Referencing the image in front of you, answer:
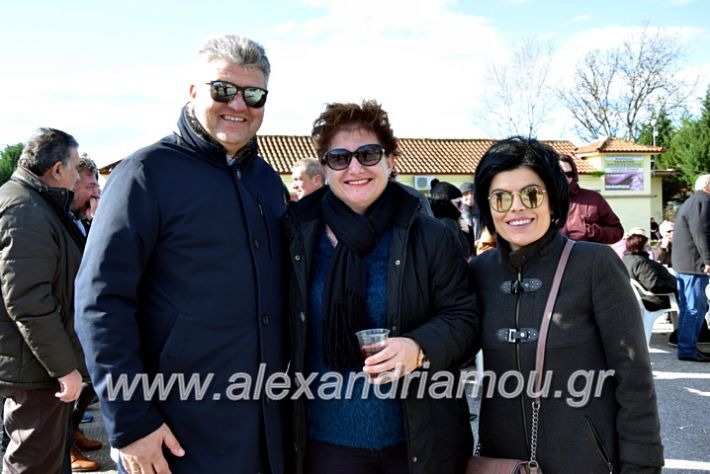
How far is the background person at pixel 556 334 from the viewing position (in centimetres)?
210

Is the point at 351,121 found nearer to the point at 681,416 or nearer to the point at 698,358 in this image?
the point at 681,416

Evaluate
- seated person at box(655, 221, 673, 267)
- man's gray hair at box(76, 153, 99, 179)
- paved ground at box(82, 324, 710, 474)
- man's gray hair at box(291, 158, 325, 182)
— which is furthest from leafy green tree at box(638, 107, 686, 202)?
man's gray hair at box(76, 153, 99, 179)

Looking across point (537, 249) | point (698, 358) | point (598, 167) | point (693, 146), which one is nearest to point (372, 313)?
point (537, 249)

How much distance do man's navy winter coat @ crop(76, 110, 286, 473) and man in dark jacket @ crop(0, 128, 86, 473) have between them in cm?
155

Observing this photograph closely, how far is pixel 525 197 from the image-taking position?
7.48ft

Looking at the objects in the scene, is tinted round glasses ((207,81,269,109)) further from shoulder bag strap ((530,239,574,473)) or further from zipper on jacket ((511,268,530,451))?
shoulder bag strap ((530,239,574,473))

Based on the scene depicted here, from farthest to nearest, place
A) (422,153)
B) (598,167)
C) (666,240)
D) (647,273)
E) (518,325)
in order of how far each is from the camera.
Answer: (422,153) < (598,167) < (666,240) < (647,273) < (518,325)

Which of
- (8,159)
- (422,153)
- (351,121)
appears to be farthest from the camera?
(8,159)

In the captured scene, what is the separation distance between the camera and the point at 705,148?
33188 mm

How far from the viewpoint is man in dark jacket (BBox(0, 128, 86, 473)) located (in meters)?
3.32

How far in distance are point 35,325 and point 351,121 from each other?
7.12ft

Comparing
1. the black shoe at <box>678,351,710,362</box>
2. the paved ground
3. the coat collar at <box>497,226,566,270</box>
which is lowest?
the paved ground

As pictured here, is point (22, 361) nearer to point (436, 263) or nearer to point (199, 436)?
point (199, 436)

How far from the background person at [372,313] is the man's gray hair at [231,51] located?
0.40 metres
